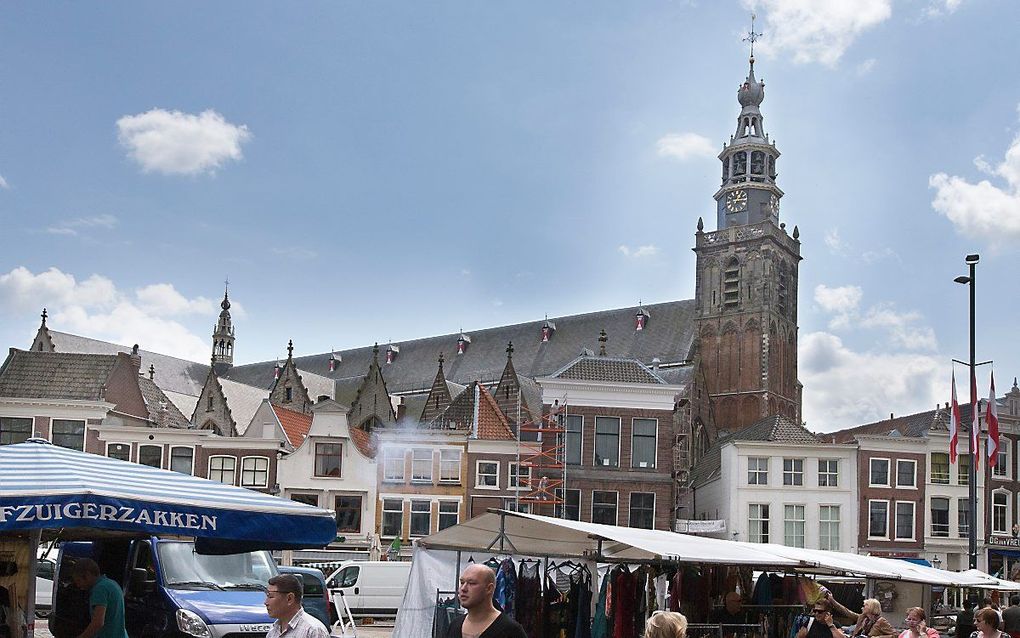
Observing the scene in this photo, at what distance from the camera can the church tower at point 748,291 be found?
64500mm

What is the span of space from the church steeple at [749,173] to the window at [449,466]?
30.8m

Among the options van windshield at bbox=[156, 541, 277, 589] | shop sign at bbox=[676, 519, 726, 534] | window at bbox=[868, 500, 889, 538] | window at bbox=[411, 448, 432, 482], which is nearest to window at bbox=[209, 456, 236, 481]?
window at bbox=[411, 448, 432, 482]

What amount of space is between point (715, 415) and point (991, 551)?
20353 mm

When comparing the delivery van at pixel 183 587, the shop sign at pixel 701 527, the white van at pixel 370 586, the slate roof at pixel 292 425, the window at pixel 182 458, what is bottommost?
the white van at pixel 370 586

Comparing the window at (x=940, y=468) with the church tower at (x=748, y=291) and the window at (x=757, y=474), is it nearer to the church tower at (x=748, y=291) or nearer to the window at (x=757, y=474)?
the window at (x=757, y=474)

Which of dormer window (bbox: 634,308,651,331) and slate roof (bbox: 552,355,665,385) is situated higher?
dormer window (bbox: 634,308,651,331)

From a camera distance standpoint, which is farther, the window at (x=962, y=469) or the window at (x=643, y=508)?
the window at (x=962, y=469)

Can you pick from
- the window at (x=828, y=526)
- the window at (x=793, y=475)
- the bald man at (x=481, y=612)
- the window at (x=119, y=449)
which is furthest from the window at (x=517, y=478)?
the bald man at (x=481, y=612)

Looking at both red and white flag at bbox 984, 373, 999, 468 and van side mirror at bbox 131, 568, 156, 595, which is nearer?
van side mirror at bbox 131, 568, 156, 595

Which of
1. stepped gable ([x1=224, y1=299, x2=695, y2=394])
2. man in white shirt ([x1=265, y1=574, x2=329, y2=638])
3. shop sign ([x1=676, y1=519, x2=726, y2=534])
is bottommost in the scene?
shop sign ([x1=676, y1=519, x2=726, y2=534])

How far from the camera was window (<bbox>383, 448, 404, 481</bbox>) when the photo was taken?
4216 centimetres

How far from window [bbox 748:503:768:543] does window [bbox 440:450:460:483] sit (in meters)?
11.1

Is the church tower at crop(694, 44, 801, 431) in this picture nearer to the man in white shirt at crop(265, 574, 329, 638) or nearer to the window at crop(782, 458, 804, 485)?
the window at crop(782, 458, 804, 485)

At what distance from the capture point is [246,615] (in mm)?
11344
